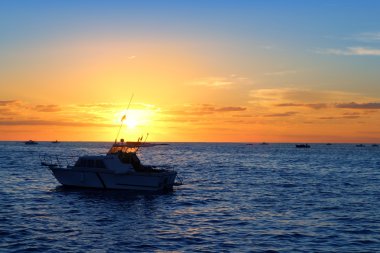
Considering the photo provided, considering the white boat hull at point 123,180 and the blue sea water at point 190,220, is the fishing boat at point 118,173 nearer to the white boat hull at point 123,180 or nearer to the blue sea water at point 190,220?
the white boat hull at point 123,180

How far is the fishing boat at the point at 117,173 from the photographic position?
4316 centimetres

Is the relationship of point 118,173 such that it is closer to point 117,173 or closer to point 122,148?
point 117,173

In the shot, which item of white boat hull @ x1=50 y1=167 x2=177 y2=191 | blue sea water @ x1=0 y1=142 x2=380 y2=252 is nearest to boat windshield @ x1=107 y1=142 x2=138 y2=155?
white boat hull @ x1=50 y1=167 x2=177 y2=191

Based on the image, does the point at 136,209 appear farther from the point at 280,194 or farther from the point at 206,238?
the point at 280,194

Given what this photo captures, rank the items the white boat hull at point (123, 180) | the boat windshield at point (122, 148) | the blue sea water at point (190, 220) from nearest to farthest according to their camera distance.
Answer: the blue sea water at point (190, 220) → the white boat hull at point (123, 180) → the boat windshield at point (122, 148)

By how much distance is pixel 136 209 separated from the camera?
35.3 m

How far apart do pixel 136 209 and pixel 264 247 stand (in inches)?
566

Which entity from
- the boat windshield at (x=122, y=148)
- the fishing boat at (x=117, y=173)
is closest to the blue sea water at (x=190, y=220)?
the fishing boat at (x=117, y=173)

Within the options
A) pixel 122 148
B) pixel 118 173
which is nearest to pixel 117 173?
pixel 118 173

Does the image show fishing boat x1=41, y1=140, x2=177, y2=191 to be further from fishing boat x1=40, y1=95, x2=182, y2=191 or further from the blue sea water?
the blue sea water

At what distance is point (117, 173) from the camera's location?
42906mm

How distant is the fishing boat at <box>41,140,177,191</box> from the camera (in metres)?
43.2

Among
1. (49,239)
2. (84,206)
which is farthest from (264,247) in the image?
(84,206)

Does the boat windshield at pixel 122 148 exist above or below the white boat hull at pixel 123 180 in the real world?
above
